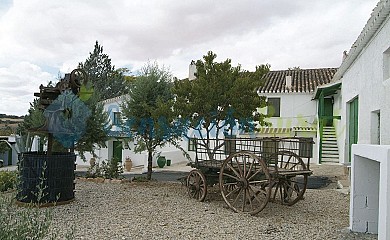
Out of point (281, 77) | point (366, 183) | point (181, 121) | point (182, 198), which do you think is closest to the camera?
point (366, 183)

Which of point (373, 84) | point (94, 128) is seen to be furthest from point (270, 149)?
point (94, 128)

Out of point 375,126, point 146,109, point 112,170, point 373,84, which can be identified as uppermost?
point 373,84

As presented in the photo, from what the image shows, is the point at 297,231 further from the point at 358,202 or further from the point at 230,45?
the point at 230,45

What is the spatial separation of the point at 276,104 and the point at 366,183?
58.8 ft

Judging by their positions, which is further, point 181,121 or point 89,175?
point 89,175

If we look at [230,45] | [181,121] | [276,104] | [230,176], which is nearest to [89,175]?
[181,121]

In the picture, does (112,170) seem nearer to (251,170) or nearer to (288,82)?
(251,170)

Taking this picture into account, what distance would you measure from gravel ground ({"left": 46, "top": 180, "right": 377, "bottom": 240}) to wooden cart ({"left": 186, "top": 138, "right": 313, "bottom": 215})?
1.16 ft

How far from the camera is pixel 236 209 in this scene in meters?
7.61

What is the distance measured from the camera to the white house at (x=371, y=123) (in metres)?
4.43

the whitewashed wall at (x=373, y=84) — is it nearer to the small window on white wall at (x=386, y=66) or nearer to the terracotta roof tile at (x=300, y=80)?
the small window on white wall at (x=386, y=66)

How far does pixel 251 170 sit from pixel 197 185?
181 centimetres

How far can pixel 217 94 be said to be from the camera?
9906 mm

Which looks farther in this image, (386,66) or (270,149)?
(386,66)
